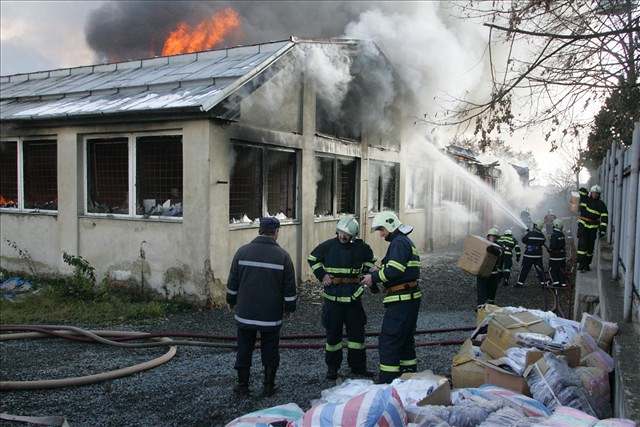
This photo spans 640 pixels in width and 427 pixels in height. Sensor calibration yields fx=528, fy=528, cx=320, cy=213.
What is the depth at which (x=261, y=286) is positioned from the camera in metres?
4.92

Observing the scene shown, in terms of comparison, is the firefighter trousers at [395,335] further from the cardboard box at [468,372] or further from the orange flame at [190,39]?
the orange flame at [190,39]

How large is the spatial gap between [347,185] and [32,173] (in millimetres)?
7005

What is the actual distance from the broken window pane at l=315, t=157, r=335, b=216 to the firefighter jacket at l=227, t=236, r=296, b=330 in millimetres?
6863

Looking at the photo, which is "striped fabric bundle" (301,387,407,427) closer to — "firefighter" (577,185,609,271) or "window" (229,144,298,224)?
"window" (229,144,298,224)

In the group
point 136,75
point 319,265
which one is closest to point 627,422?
point 319,265

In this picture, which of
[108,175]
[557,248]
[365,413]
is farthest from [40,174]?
[557,248]

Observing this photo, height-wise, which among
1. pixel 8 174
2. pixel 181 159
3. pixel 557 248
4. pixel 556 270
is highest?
pixel 181 159

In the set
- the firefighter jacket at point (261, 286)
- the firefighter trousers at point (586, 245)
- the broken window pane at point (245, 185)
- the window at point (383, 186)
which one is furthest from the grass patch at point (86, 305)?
the window at point (383, 186)

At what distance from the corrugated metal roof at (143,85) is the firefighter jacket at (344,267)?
374cm

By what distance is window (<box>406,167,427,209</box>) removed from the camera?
17250 millimetres

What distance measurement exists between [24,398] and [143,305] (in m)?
3.86

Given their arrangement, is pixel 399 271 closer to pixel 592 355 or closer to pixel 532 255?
pixel 592 355

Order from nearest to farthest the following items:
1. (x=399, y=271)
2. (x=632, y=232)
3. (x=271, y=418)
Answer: (x=271, y=418) → (x=632, y=232) → (x=399, y=271)

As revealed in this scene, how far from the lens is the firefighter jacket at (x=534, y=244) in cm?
1149
